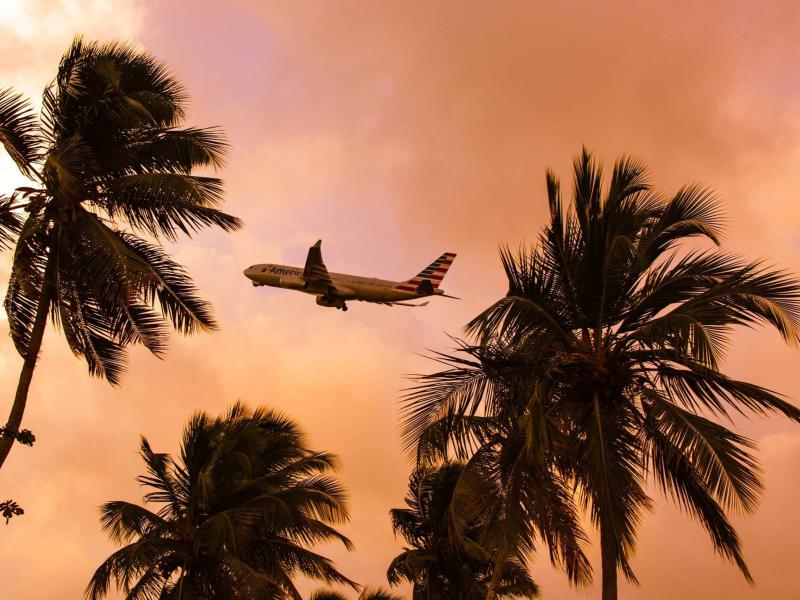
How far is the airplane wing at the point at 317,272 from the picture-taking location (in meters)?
46.5

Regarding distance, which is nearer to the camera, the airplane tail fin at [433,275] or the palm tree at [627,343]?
the palm tree at [627,343]

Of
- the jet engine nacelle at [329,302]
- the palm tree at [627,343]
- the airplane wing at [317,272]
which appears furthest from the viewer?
the jet engine nacelle at [329,302]

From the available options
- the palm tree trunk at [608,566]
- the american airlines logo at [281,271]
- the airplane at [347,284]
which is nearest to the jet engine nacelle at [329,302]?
the airplane at [347,284]

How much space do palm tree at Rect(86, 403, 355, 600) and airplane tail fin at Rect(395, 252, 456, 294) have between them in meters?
24.7

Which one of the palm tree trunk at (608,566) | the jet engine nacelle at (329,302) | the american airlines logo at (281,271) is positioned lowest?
the palm tree trunk at (608,566)

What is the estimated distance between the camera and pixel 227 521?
21953 millimetres

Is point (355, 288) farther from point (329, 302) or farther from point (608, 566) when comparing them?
point (608, 566)

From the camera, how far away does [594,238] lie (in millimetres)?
15977

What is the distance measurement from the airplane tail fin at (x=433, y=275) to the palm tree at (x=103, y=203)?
33.5m

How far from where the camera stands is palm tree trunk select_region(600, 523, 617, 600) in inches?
541

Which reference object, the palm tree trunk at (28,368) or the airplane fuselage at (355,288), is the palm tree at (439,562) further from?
the airplane fuselage at (355,288)

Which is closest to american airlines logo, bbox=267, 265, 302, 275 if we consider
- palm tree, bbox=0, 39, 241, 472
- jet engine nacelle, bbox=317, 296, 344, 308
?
jet engine nacelle, bbox=317, 296, 344, 308

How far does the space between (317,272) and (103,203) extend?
30.8 m

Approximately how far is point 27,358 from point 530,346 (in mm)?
8207
